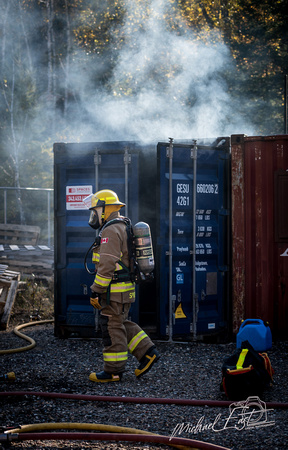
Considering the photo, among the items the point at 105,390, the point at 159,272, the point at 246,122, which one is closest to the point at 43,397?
the point at 105,390

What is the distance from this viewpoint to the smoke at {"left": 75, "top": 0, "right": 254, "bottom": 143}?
60.5 ft

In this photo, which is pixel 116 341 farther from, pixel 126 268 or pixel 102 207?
pixel 102 207

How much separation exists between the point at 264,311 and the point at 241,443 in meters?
3.54

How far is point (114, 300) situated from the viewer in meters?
5.28

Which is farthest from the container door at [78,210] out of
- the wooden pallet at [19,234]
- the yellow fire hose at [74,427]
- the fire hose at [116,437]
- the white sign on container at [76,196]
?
the wooden pallet at [19,234]

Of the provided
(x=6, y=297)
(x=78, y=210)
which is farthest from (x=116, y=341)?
(x=6, y=297)

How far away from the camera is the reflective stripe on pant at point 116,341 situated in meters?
5.27

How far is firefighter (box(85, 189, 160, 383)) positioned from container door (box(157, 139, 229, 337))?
135 cm

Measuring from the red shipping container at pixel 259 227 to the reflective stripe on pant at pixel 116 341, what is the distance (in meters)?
2.12

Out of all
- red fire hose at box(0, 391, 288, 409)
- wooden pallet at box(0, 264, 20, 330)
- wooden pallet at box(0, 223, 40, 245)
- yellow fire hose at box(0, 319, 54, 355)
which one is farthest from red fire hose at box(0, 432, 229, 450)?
wooden pallet at box(0, 223, 40, 245)

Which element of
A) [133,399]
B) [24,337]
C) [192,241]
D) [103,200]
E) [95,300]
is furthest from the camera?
[24,337]

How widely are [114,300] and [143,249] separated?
618 millimetres

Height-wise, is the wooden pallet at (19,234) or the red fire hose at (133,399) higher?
the wooden pallet at (19,234)
